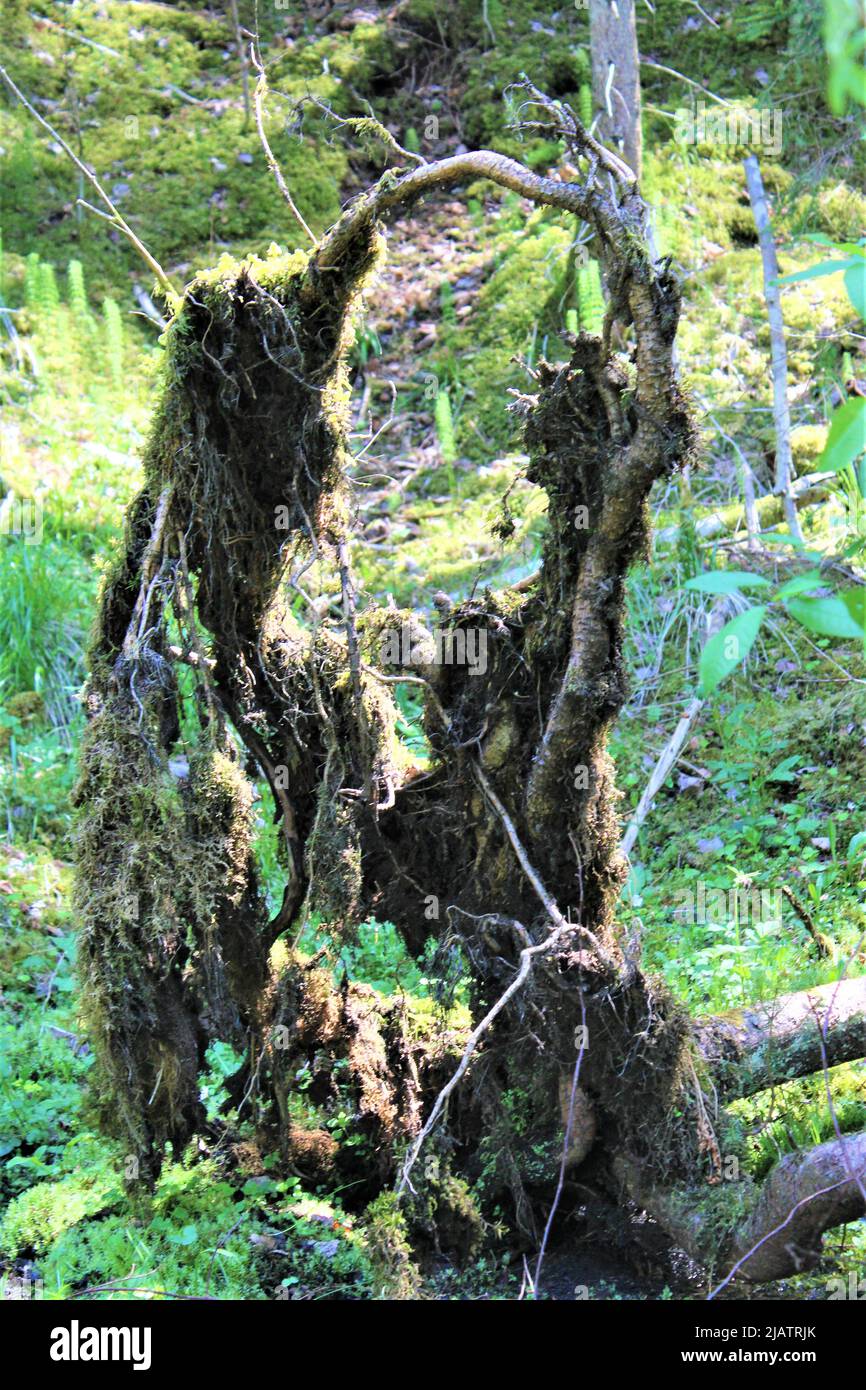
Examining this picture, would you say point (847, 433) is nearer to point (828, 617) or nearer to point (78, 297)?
point (828, 617)

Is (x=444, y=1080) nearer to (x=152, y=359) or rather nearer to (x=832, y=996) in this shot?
(x=832, y=996)

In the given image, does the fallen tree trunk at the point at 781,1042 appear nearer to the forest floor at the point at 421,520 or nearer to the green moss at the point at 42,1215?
the forest floor at the point at 421,520

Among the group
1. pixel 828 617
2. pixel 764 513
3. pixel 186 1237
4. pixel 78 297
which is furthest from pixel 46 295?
pixel 828 617

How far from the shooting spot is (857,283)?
58.6 inches

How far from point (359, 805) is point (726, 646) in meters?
2.30

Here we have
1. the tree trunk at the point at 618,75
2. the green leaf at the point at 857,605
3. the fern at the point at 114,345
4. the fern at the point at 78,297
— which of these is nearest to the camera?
the green leaf at the point at 857,605

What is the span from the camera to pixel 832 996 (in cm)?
376

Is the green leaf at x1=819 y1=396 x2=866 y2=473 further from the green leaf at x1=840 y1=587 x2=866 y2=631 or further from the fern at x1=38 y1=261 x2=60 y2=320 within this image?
the fern at x1=38 y1=261 x2=60 y2=320

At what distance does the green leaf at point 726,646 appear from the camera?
1.39m

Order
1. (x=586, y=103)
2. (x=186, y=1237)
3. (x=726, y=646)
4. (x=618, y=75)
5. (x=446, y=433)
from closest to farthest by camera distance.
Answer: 1. (x=726, y=646)
2. (x=186, y=1237)
3. (x=618, y=75)
4. (x=446, y=433)
5. (x=586, y=103)

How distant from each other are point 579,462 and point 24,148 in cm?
750

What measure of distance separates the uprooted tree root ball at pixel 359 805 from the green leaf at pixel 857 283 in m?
1.60

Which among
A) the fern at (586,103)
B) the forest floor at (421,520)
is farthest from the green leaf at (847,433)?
the fern at (586,103)

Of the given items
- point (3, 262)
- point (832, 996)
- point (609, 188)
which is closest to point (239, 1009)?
point (832, 996)
